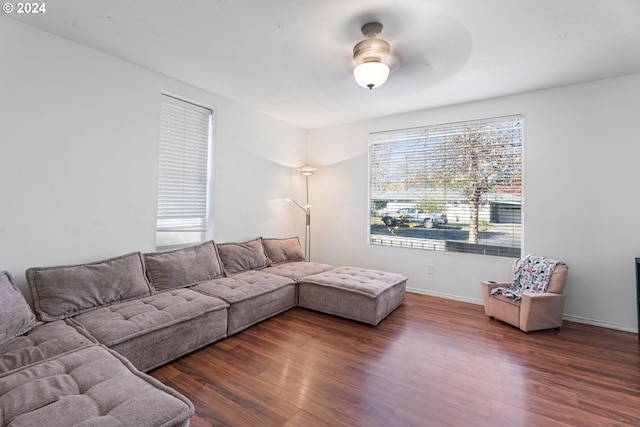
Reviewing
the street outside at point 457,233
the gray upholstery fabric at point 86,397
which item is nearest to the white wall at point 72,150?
the gray upholstery fabric at point 86,397

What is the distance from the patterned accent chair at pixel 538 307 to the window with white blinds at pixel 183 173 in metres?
3.60

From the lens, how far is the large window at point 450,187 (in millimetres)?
3664

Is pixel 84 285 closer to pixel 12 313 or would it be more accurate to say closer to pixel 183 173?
pixel 12 313

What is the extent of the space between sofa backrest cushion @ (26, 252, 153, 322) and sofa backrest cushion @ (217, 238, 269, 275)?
981 mm

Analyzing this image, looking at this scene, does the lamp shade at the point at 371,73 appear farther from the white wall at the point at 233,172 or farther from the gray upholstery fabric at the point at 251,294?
the gray upholstery fabric at the point at 251,294

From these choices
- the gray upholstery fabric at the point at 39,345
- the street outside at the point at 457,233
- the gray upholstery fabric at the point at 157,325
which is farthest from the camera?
the street outside at the point at 457,233

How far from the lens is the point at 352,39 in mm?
2426

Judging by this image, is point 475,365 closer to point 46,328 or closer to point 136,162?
point 46,328

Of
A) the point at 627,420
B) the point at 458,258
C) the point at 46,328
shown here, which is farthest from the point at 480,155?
the point at 46,328

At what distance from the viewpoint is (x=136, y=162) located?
299 centimetres

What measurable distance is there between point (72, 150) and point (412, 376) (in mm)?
3341

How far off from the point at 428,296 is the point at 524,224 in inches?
59.1

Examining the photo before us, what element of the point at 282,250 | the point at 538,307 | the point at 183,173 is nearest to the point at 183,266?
the point at 183,173

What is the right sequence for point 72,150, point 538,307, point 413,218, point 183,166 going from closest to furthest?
point 72,150
point 538,307
point 183,166
point 413,218
